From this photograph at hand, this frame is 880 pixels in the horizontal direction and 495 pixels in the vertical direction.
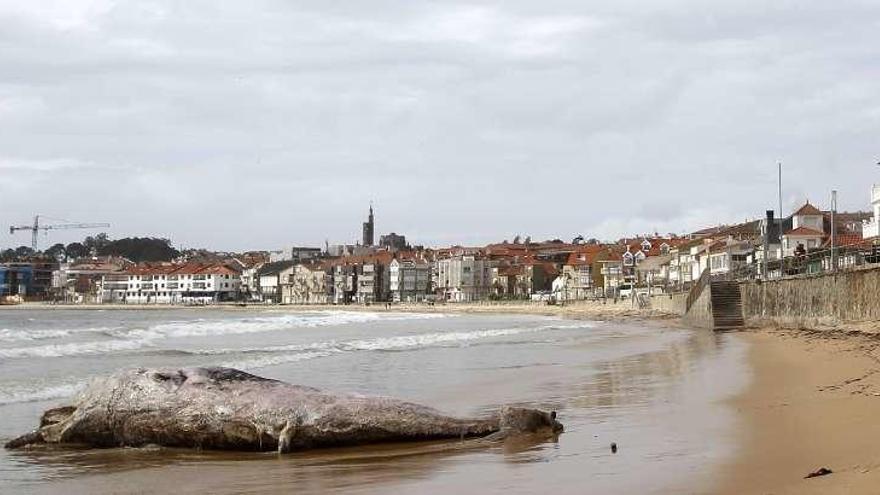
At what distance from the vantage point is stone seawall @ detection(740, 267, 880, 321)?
26812mm

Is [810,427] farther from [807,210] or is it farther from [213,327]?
[807,210]

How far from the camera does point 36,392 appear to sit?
17016mm

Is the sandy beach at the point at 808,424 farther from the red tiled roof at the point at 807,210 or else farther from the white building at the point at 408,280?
the white building at the point at 408,280

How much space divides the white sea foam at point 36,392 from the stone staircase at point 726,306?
99.1 feet

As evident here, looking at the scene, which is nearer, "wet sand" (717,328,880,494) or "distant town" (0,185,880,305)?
"wet sand" (717,328,880,494)

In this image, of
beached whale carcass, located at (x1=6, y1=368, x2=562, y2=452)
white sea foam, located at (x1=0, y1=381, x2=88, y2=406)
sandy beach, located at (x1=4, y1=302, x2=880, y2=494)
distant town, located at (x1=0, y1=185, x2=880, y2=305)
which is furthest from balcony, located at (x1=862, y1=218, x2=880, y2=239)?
beached whale carcass, located at (x1=6, y1=368, x2=562, y2=452)

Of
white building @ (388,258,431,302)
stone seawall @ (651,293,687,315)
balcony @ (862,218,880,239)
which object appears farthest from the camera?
white building @ (388,258,431,302)

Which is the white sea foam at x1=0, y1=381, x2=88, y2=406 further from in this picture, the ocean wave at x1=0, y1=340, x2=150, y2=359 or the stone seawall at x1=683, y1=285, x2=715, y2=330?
the stone seawall at x1=683, y1=285, x2=715, y2=330

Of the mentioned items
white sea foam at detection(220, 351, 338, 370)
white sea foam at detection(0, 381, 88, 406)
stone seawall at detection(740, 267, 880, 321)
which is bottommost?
white sea foam at detection(220, 351, 338, 370)

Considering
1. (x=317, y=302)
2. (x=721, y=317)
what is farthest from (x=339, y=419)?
(x=317, y=302)

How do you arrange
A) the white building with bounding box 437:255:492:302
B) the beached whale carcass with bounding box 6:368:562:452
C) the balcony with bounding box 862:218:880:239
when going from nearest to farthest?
the beached whale carcass with bounding box 6:368:562:452
the balcony with bounding box 862:218:880:239
the white building with bounding box 437:255:492:302

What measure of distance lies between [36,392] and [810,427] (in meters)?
12.9

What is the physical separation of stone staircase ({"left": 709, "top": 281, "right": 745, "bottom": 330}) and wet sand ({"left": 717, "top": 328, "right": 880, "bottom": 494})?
2346 centimetres

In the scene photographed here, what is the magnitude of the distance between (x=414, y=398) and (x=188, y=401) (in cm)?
550
